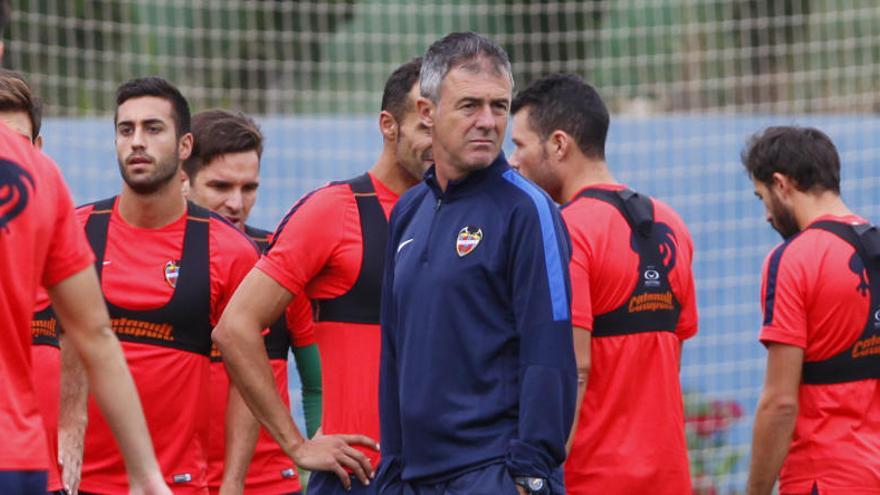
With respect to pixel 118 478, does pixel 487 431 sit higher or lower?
higher

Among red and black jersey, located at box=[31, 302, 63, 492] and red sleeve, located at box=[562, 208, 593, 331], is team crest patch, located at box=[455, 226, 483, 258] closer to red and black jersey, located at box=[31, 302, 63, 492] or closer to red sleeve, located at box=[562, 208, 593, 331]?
red sleeve, located at box=[562, 208, 593, 331]

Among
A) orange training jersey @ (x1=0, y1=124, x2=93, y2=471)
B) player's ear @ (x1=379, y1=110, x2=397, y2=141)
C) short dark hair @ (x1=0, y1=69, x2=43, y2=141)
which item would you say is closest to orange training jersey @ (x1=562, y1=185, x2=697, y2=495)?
player's ear @ (x1=379, y1=110, x2=397, y2=141)

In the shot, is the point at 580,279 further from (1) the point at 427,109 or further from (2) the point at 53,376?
(2) the point at 53,376

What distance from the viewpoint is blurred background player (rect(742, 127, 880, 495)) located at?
6492 millimetres

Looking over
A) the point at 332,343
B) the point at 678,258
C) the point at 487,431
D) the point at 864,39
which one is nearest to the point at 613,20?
the point at 864,39

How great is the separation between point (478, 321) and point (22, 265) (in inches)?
57.2

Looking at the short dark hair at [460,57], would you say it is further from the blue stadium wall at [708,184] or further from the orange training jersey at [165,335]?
the blue stadium wall at [708,184]

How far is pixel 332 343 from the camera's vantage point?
19.1ft

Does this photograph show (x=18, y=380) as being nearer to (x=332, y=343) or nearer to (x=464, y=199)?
(x=464, y=199)

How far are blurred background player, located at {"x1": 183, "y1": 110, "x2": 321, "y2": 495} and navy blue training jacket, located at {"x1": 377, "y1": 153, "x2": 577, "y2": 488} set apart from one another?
1497mm

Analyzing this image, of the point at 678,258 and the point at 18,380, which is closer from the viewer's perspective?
the point at 18,380

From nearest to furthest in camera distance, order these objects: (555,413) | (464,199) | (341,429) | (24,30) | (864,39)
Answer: (555,413)
(464,199)
(341,429)
(24,30)
(864,39)

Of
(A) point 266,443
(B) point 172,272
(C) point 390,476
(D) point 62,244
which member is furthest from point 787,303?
(D) point 62,244

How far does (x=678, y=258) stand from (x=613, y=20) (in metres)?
7.38
